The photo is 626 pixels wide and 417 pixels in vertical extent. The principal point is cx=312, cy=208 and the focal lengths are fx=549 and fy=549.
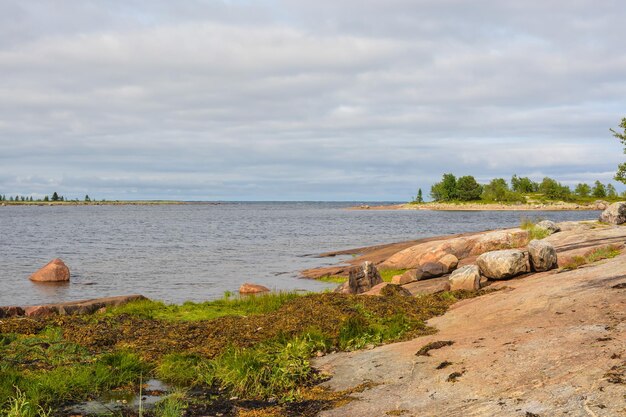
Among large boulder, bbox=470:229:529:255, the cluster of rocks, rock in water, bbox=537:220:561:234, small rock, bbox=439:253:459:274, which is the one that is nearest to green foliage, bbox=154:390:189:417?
the cluster of rocks

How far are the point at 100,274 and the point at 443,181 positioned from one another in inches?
6712

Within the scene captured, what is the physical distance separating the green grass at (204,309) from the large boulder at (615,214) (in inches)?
1111

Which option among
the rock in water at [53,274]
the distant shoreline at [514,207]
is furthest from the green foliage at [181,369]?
the distant shoreline at [514,207]

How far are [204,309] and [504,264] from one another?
1009cm

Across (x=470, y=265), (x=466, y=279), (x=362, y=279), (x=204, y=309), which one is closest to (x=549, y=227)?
(x=362, y=279)

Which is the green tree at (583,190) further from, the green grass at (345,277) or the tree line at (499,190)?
the green grass at (345,277)

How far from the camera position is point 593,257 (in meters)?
18.3

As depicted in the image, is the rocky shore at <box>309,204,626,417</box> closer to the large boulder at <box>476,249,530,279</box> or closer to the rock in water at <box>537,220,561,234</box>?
the large boulder at <box>476,249,530,279</box>

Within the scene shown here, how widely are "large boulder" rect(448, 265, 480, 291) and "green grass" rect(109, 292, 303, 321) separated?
530cm

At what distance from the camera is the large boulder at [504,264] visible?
1752 centimetres

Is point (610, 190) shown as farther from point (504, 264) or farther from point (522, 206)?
point (504, 264)

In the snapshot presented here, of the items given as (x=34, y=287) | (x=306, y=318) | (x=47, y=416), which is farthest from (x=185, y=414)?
(x=34, y=287)

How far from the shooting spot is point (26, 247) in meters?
53.6

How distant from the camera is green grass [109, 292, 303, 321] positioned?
17312 millimetres
